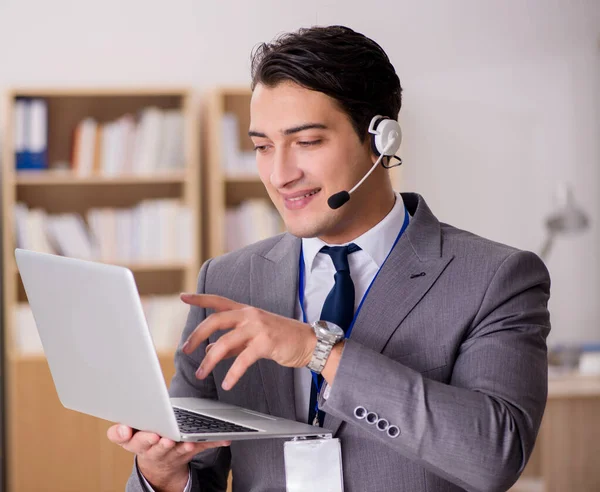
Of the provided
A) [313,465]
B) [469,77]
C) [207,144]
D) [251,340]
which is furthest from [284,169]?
[469,77]

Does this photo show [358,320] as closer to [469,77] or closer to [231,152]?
[231,152]

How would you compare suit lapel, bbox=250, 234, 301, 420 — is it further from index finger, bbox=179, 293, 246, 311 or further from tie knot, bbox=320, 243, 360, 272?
index finger, bbox=179, 293, 246, 311

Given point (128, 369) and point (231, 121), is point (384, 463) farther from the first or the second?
point (231, 121)

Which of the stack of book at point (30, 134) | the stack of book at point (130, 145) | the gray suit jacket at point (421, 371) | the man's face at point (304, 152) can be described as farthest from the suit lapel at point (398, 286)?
the stack of book at point (30, 134)

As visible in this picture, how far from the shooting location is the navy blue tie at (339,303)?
1.43m

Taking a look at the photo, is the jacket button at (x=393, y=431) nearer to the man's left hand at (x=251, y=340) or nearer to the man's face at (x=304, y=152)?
the man's left hand at (x=251, y=340)

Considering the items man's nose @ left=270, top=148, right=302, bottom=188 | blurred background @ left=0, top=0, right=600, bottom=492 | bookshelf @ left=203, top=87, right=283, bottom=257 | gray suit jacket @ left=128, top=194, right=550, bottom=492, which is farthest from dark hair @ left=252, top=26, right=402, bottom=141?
bookshelf @ left=203, top=87, right=283, bottom=257

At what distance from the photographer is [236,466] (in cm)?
148

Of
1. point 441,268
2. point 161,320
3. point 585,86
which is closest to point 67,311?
point 441,268

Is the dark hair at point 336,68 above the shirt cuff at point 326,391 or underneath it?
above

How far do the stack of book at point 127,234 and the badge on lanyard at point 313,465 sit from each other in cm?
272

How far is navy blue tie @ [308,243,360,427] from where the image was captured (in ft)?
4.68

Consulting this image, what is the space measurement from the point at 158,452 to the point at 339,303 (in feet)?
1.41

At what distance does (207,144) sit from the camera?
4363mm
